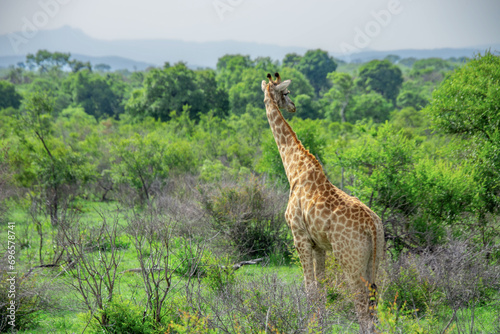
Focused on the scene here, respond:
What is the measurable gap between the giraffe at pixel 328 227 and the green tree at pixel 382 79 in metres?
68.8

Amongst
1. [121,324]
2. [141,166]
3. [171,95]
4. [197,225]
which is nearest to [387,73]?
[171,95]

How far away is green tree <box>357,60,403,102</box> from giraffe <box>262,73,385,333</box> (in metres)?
68.8

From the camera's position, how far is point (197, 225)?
456 inches

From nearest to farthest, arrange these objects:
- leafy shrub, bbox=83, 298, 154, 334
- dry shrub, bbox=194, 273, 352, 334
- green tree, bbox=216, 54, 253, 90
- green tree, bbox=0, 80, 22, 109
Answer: dry shrub, bbox=194, 273, 352, 334 < leafy shrub, bbox=83, 298, 154, 334 < green tree, bbox=0, 80, 22, 109 < green tree, bbox=216, 54, 253, 90

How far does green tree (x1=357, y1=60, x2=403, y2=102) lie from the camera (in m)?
71.5

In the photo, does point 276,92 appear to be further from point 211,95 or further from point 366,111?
point 366,111

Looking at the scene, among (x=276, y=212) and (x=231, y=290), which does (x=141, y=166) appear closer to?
(x=276, y=212)

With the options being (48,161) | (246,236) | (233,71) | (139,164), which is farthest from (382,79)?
(246,236)

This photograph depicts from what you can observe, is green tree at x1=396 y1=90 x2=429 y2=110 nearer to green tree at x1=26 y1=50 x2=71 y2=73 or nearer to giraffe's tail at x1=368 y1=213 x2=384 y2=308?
giraffe's tail at x1=368 y1=213 x2=384 y2=308

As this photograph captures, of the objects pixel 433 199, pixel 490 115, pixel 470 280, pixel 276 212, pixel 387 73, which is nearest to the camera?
pixel 470 280

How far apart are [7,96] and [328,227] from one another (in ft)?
187

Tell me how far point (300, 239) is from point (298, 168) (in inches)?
46.4

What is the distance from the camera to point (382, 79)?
2825 inches

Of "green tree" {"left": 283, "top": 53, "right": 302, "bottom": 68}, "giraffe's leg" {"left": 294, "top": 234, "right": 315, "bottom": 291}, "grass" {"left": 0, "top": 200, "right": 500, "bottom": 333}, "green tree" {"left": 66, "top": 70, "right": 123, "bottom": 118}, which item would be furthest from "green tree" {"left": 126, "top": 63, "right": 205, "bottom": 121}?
"green tree" {"left": 283, "top": 53, "right": 302, "bottom": 68}
